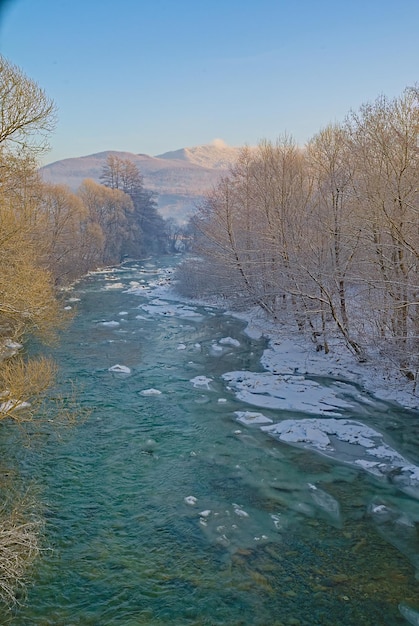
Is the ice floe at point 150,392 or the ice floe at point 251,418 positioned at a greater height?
the ice floe at point 150,392

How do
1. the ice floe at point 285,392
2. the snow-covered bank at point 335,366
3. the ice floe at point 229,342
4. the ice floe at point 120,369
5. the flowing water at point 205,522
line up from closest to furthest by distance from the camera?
→ the flowing water at point 205,522
the ice floe at point 285,392
the snow-covered bank at point 335,366
the ice floe at point 120,369
the ice floe at point 229,342

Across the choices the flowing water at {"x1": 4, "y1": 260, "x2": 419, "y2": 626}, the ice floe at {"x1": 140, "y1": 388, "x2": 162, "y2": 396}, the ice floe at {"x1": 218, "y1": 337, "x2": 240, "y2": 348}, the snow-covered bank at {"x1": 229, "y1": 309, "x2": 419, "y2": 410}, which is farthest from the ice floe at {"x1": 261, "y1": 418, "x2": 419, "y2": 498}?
the ice floe at {"x1": 218, "y1": 337, "x2": 240, "y2": 348}

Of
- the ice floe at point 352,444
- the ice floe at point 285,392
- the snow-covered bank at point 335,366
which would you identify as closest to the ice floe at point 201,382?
the ice floe at point 285,392

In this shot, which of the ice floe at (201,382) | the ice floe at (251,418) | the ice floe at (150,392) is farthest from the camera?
the ice floe at (201,382)

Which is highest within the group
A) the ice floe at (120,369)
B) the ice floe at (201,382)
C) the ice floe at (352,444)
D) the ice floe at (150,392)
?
the ice floe at (120,369)

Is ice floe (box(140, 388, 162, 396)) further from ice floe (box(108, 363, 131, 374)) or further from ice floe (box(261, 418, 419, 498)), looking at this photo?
ice floe (box(261, 418, 419, 498))

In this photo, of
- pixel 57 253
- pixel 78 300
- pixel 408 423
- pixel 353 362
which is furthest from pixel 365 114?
pixel 57 253

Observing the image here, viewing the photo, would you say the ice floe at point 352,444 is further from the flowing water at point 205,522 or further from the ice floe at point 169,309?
the ice floe at point 169,309

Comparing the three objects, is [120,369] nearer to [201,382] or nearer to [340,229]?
[201,382]

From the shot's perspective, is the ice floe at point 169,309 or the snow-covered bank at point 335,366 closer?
the snow-covered bank at point 335,366

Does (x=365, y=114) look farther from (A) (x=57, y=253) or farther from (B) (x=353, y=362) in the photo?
(A) (x=57, y=253)
